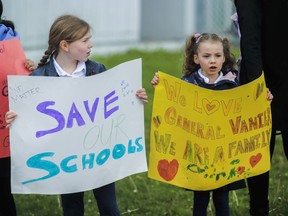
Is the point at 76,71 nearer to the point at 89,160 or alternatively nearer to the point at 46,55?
the point at 46,55

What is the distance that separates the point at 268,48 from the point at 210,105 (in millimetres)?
562

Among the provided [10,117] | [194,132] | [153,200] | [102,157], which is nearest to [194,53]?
[194,132]

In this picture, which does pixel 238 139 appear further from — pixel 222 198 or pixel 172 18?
pixel 172 18

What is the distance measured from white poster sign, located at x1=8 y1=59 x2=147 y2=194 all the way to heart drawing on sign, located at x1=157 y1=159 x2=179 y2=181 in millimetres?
111

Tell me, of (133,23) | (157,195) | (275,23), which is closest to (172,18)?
(133,23)

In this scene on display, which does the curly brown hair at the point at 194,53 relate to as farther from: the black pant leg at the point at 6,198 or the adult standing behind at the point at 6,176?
the black pant leg at the point at 6,198

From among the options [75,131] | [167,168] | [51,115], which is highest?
[51,115]

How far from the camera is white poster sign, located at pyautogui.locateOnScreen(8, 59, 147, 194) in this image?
4.59m

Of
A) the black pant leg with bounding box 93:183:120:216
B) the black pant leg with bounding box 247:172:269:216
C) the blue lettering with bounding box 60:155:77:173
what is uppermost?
the blue lettering with bounding box 60:155:77:173

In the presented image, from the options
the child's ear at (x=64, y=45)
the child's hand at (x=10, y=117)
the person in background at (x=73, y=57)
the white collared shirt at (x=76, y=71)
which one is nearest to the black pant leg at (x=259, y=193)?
the person in background at (x=73, y=57)

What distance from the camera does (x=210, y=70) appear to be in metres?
4.89

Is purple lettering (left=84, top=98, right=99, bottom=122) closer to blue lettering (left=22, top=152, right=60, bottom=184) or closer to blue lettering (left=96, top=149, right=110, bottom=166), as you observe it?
blue lettering (left=96, top=149, right=110, bottom=166)

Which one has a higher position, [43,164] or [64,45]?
[64,45]

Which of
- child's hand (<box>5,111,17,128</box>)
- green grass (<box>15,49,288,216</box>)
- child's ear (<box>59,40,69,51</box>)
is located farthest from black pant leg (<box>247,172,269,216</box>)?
child's hand (<box>5,111,17,128</box>)
